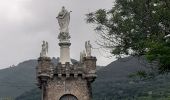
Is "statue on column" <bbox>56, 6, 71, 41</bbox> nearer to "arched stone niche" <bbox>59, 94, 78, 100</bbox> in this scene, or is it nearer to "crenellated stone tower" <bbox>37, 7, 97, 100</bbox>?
"crenellated stone tower" <bbox>37, 7, 97, 100</bbox>

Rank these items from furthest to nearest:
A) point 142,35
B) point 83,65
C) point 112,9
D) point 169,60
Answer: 1. point 83,65
2. point 112,9
3. point 142,35
4. point 169,60

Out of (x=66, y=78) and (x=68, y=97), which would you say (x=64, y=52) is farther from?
(x=68, y=97)

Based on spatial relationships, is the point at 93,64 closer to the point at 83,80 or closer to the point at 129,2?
the point at 83,80

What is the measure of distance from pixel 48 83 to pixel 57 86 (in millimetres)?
653

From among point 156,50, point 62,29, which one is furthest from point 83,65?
point 156,50

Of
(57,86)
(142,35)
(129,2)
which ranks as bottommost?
(57,86)

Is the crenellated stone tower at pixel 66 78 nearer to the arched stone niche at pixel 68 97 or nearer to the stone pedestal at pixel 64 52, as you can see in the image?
the arched stone niche at pixel 68 97

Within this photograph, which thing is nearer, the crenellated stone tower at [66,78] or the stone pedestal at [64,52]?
the crenellated stone tower at [66,78]

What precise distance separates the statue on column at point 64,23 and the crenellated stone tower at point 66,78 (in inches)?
69.1

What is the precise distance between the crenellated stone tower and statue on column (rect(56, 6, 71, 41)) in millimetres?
1754

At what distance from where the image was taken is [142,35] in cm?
3303

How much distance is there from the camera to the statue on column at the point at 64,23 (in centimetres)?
3850

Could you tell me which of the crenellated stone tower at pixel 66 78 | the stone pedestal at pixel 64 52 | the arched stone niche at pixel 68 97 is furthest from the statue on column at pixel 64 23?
the arched stone niche at pixel 68 97

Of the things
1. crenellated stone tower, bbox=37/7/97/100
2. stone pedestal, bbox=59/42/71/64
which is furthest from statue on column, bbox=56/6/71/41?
crenellated stone tower, bbox=37/7/97/100
